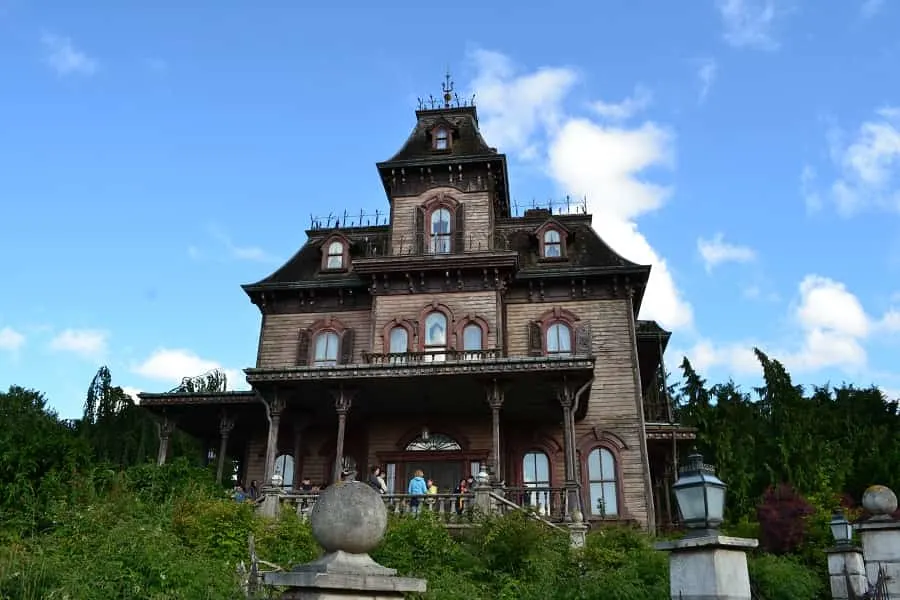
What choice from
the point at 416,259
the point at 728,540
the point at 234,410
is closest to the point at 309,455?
the point at 234,410

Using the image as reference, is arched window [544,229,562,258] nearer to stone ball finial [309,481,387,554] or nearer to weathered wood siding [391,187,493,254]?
weathered wood siding [391,187,493,254]

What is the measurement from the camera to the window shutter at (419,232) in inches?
969

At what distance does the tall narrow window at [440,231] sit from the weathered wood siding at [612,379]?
3061 millimetres

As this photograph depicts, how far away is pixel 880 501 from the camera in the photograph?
9.07 m

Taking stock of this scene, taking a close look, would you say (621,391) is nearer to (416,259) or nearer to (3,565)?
(416,259)

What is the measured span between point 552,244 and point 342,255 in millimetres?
7238

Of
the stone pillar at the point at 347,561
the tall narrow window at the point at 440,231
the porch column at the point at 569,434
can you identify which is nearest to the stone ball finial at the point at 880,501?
the stone pillar at the point at 347,561

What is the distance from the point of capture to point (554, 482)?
69.9 ft

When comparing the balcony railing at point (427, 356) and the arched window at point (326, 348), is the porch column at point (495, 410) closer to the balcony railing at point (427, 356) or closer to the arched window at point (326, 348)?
the balcony railing at point (427, 356)

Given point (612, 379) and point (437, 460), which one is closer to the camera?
point (437, 460)

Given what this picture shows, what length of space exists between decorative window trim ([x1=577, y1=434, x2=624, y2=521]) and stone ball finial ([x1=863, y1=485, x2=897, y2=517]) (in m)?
12.0

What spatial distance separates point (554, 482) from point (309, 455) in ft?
24.7

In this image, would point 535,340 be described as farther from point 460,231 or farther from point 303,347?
point 303,347

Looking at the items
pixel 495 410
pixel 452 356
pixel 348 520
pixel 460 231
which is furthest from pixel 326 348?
pixel 348 520
